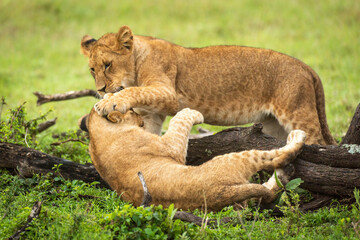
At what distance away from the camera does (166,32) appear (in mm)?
15398

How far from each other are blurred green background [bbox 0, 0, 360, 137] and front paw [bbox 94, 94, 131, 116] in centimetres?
469

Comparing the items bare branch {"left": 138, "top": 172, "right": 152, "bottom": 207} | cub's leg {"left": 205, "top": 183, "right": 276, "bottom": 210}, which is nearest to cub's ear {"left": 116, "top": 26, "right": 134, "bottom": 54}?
bare branch {"left": 138, "top": 172, "right": 152, "bottom": 207}

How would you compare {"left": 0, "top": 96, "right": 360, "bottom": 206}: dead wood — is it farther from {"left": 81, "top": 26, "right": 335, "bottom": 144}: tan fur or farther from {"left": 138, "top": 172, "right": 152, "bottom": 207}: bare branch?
{"left": 138, "top": 172, "right": 152, "bottom": 207}: bare branch

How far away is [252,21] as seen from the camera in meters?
15.6

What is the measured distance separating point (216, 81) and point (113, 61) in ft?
4.04

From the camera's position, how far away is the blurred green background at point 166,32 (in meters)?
11.6

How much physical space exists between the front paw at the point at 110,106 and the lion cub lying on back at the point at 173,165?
0.06 meters

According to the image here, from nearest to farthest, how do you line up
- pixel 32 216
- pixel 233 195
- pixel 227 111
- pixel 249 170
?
1. pixel 32 216
2. pixel 233 195
3. pixel 249 170
4. pixel 227 111

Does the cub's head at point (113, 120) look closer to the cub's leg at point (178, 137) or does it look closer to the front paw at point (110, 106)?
the front paw at point (110, 106)

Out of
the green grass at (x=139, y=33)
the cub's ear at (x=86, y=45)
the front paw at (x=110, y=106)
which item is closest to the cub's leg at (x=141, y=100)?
the front paw at (x=110, y=106)

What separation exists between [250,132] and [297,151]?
1.68 ft

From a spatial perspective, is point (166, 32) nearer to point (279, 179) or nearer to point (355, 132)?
point (355, 132)

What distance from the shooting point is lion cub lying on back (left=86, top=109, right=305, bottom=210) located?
392 centimetres

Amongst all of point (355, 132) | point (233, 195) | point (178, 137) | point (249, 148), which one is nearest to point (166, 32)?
point (178, 137)
